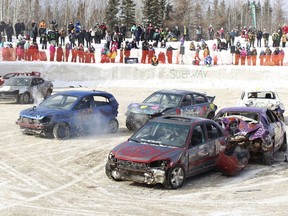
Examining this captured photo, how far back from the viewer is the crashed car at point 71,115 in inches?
673

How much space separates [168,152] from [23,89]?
1618 centimetres

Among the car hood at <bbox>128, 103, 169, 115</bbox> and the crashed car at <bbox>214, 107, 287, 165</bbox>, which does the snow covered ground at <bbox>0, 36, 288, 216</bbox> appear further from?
the car hood at <bbox>128, 103, 169, 115</bbox>

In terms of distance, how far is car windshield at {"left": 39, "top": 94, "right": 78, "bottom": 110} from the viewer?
1789 centimetres

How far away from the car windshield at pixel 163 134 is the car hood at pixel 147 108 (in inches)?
207

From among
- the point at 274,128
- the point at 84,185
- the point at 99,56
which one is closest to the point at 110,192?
the point at 84,185

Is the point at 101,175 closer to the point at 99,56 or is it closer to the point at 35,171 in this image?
the point at 35,171

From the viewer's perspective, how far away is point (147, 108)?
1866 cm

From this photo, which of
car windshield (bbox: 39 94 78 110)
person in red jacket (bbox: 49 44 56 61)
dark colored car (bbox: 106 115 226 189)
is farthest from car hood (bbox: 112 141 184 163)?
person in red jacket (bbox: 49 44 56 61)

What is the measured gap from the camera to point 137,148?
39.3 ft

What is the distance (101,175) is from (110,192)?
162 cm

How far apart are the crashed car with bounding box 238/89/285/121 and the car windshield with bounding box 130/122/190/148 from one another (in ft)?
30.0

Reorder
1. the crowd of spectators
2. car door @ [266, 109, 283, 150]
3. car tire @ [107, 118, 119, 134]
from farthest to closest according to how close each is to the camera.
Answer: the crowd of spectators < car tire @ [107, 118, 119, 134] < car door @ [266, 109, 283, 150]

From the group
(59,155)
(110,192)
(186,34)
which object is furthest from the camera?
(186,34)

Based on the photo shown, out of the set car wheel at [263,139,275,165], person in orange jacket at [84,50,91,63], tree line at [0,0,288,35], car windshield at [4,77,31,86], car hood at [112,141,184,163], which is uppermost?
tree line at [0,0,288,35]
